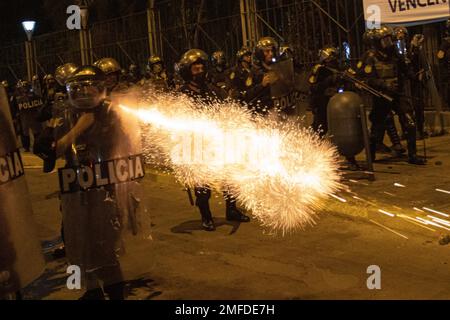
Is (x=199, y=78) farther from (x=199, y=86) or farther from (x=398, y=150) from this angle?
(x=398, y=150)

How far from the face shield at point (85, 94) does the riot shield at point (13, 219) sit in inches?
22.5

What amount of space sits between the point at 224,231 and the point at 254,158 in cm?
120

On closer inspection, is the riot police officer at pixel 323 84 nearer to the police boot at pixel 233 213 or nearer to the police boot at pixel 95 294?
the police boot at pixel 233 213

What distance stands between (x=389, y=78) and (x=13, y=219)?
7017 millimetres

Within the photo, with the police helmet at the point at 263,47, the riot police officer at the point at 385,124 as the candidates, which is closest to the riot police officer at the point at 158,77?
the riot police officer at the point at 385,124

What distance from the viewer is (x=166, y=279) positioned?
20.2 feet

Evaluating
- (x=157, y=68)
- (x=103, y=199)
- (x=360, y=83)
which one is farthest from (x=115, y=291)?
(x=157, y=68)

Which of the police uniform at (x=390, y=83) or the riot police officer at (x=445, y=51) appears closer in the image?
the police uniform at (x=390, y=83)

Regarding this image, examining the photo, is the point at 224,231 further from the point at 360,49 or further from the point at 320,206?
the point at 360,49

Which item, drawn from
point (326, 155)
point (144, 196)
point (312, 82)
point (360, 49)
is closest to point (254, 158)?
point (326, 155)

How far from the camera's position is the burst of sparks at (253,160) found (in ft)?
26.2

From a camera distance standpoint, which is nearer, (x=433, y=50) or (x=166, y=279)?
(x=166, y=279)

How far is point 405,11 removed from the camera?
10797 millimetres

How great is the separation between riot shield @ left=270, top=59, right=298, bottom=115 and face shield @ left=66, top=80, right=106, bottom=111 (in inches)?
139
